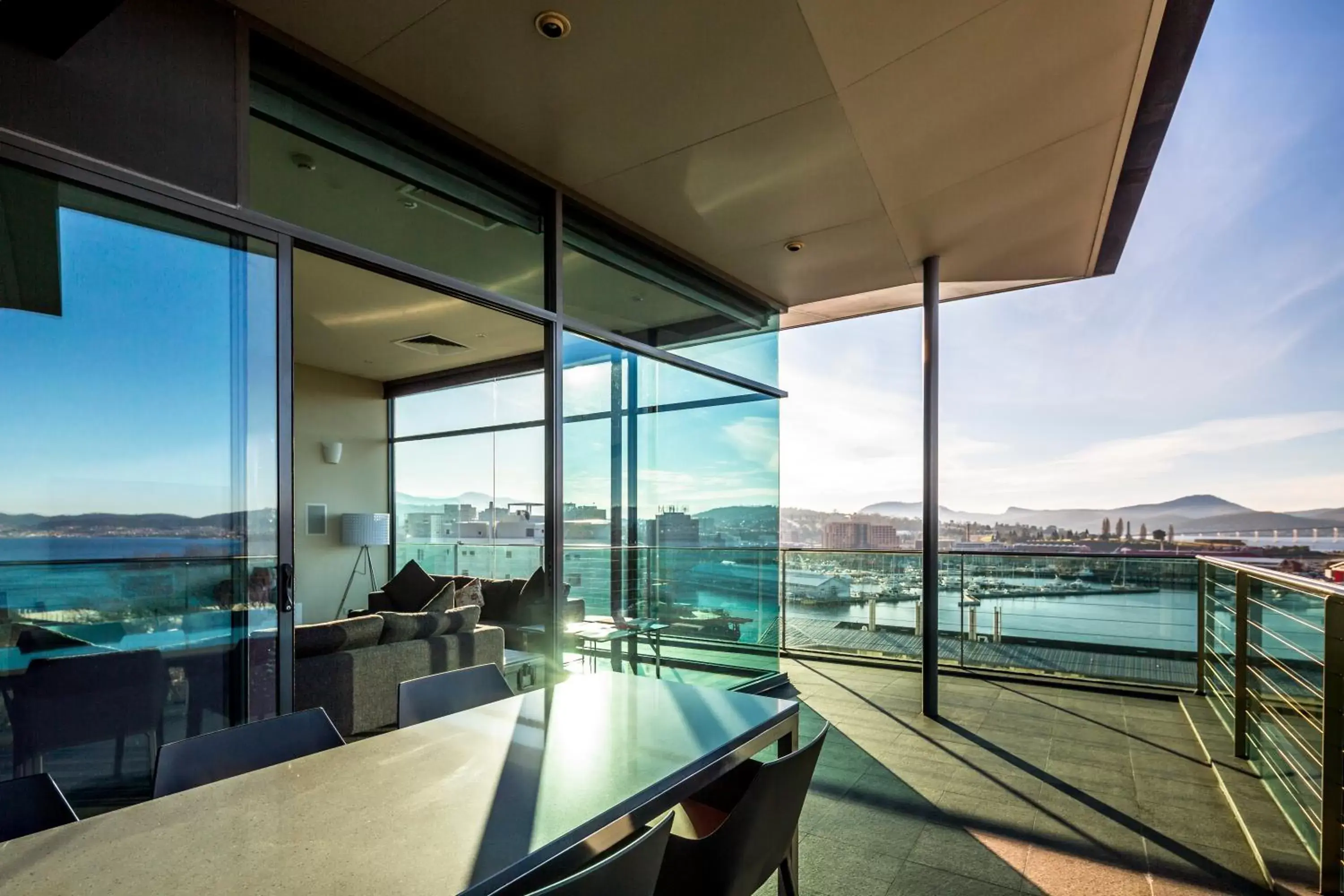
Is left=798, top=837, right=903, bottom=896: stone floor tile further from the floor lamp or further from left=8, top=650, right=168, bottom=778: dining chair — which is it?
the floor lamp

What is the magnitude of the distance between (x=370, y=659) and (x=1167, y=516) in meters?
7.44

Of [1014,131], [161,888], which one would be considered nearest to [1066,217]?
[1014,131]

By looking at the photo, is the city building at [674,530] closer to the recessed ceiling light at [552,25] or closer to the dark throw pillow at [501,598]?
the dark throw pillow at [501,598]

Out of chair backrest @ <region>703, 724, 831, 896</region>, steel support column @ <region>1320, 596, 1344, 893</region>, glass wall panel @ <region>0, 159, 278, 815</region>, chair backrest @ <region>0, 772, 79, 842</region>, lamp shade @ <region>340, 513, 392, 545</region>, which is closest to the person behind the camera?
chair backrest @ <region>0, 772, 79, 842</region>

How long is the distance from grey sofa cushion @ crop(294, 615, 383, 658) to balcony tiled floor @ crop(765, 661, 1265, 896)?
7.83 ft

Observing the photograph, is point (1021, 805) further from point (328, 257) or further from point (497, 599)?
point (497, 599)

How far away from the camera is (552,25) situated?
249 centimetres

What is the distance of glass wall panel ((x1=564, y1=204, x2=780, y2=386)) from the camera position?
395 centimetres

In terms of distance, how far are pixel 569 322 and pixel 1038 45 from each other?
228cm

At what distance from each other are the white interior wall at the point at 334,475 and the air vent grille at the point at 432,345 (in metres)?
1.78

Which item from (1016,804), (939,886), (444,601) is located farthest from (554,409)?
(1016,804)

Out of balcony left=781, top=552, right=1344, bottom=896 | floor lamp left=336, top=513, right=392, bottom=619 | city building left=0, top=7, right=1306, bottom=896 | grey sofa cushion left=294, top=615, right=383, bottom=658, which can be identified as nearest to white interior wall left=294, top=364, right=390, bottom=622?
floor lamp left=336, top=513, right=392, bottom=619

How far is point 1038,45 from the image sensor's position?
2.60 meters

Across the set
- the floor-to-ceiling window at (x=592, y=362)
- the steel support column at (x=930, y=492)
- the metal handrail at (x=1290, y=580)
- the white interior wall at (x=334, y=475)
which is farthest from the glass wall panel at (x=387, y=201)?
the white interior wall at (x=334, y=475)
